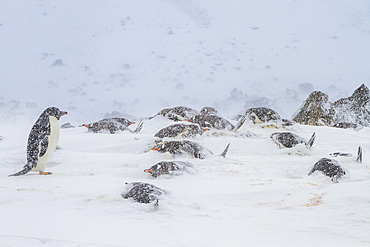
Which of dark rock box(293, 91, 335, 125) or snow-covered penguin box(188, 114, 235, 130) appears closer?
snow-covered penguin box(188, 114, 235, 130)

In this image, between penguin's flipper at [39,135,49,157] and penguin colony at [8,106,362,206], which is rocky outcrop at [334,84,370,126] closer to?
penguin colony at [8,106,362,206]

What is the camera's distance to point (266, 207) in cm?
318

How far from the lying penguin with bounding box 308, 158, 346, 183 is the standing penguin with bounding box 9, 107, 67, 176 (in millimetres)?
3815

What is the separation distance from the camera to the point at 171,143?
573 centimetres

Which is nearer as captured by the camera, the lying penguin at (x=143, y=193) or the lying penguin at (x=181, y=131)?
the lying penguin at (x=143, y=193)

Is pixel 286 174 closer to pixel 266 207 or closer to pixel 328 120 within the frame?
pixel 266 207

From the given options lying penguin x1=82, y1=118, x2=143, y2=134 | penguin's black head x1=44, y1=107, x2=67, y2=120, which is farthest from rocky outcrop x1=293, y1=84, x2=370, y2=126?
penguin's black head x1=44, y1=107, x2=67, y2=120

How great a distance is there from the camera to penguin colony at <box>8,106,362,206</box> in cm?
437

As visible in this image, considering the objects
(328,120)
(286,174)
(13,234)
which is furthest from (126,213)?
(328,120)

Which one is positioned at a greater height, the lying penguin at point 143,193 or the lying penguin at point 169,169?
the lying penguin at point 143,193

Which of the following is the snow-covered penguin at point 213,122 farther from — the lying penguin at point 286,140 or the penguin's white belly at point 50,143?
the penguin's white belly at point 50,143

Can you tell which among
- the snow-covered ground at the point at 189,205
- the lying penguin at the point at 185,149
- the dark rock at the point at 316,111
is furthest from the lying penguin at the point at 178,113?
the dark rock at the point at 316,111

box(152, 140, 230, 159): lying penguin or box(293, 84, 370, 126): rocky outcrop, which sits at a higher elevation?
box(293, 84, 370, 126): rocky outcrop

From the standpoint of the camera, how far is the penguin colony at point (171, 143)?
4.37 metres
